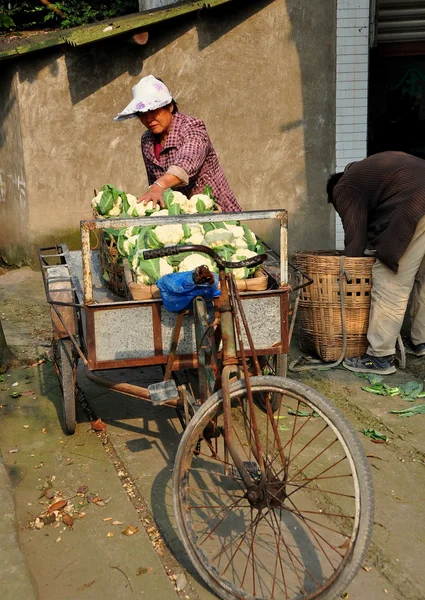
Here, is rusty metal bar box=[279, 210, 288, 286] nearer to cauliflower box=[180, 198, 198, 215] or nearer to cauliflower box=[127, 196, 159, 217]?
cauliflower box=[180, 198, 198, 215]

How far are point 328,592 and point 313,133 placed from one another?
6.93 metres

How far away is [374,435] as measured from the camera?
15.8 feet

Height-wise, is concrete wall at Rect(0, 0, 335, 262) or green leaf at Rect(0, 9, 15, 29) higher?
green leaf at Rect(0, 9, 15, 29)

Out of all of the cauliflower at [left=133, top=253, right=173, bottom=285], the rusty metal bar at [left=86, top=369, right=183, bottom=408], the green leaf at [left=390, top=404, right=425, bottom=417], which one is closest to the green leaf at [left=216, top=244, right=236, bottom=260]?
the cauliflower at [left=133, top=253, right=173, bottom=285]

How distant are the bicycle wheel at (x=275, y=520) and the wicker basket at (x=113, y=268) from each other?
47.3 inches

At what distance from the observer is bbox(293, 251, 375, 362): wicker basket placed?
592 centimetres

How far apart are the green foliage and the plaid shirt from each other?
8.74m

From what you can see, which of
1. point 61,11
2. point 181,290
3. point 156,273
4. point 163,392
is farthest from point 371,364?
point 61,11

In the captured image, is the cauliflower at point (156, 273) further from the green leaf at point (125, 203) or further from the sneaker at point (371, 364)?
Answer: the sneaker at point (371, 364)

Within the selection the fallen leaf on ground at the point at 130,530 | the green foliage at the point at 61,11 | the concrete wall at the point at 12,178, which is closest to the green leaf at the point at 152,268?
the fallen leaf on ground at the point at 130,530

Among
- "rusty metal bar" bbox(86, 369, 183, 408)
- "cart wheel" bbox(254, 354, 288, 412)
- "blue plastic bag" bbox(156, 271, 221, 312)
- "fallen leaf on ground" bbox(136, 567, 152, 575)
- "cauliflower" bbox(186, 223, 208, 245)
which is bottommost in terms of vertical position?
"fallen leaf on ground" bbox(136, 567, 152, 575)

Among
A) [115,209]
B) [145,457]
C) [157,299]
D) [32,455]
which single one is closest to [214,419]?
[157,299]

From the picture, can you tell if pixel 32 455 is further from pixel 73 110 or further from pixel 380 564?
pixel 73 110

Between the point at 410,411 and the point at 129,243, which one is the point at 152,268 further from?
the point at 410,411
